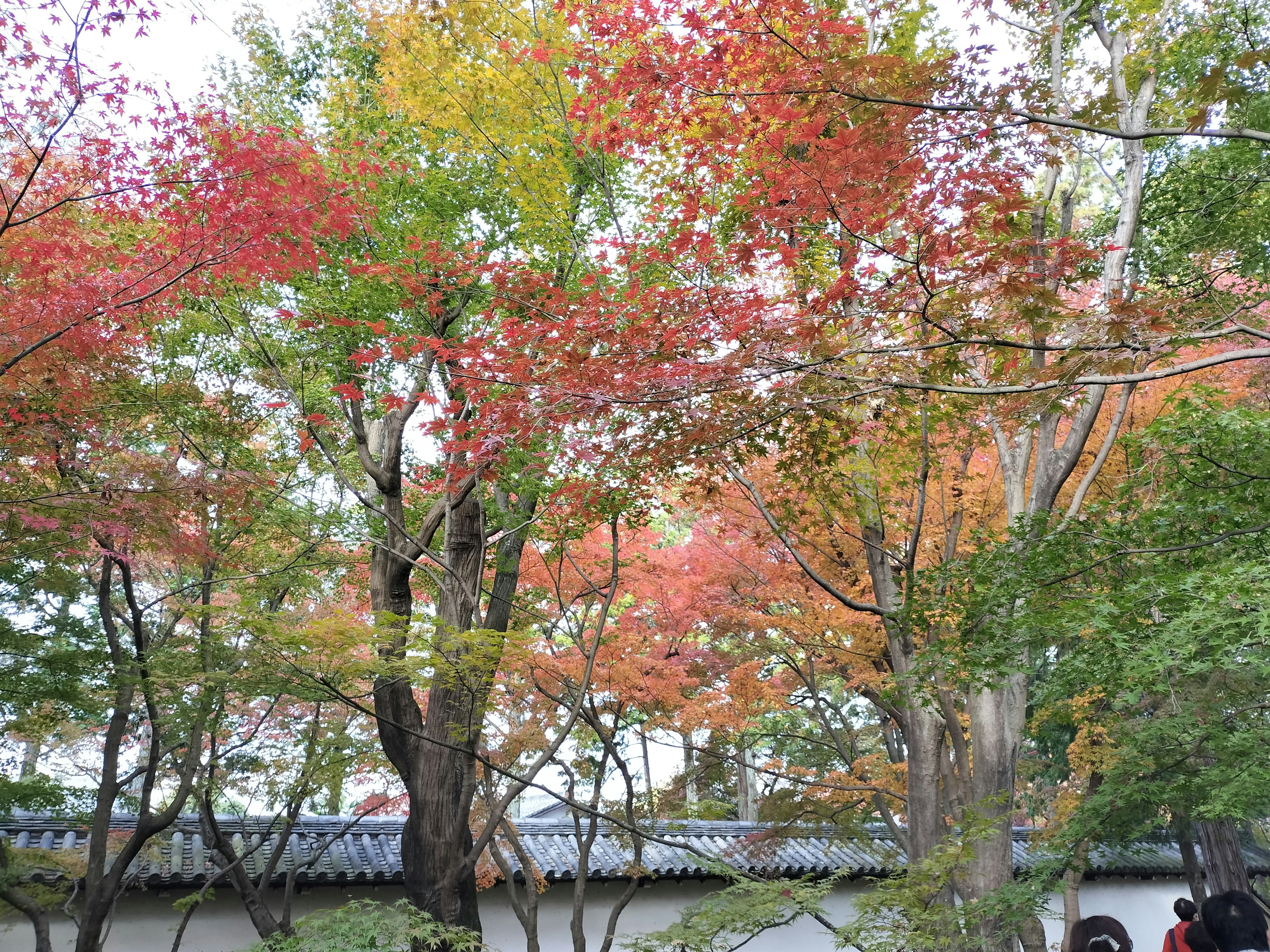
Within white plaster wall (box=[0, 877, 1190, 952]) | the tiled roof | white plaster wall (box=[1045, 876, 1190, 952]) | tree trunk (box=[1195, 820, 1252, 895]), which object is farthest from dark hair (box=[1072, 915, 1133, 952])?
white plaster wall (box=[1045, 876, 1190, 952])

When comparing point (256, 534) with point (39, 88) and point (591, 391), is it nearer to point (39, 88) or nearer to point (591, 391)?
point (39, 88)

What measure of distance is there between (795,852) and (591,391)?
1039cm

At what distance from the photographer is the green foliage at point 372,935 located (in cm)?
539

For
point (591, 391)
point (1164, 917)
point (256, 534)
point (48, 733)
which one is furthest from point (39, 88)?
point (1164, 917)

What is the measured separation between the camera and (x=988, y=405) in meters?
6.00

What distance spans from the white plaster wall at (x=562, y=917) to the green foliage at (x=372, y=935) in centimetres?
63

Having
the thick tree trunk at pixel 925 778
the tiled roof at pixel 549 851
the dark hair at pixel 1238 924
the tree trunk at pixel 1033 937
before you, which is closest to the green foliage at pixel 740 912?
the thick tree trunk at pixel 925 778

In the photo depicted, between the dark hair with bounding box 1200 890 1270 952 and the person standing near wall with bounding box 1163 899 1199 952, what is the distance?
0.97 metres

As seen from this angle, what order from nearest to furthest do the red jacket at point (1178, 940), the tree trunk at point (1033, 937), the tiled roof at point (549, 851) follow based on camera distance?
the red jacket at point (1178, 940) < the tree trunk at point (1033, 937) < the tiled roof at point (549, 851)

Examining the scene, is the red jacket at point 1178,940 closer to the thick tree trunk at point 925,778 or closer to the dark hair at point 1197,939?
the dark hair at point 1197,939

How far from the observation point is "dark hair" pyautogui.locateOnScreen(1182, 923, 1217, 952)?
18.5 feet

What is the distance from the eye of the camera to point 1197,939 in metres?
5.68

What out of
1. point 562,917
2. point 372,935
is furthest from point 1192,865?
point 372,935

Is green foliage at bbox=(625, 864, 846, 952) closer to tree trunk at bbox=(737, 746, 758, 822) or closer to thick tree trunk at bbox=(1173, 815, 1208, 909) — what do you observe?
thick tree trunk at bbox=(1173, 815, 1208, 909)
